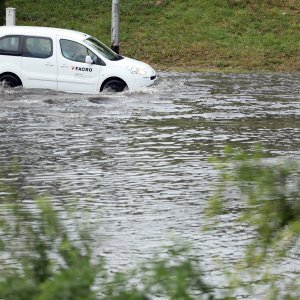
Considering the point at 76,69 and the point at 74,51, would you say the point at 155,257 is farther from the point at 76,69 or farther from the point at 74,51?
the point at 74,51

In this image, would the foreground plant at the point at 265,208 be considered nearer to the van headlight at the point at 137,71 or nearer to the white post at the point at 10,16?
the van headlight at the point at 137,71

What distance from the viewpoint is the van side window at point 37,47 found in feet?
75.2

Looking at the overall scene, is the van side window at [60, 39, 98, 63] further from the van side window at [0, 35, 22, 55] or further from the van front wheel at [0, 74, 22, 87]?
the van front wheel at [0, 74, 22, 87]

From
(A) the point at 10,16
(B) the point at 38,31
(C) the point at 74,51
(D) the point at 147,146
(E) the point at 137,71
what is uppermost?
(A) the point at 10,16

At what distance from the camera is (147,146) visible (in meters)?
15.2

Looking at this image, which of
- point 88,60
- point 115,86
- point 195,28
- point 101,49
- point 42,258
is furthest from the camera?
point 195,28

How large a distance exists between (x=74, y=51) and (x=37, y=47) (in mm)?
878

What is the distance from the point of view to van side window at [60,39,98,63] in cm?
2281

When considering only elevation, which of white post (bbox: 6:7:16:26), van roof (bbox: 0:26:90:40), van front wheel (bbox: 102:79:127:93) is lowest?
van front wheel (bbox: 102:79:127:93)

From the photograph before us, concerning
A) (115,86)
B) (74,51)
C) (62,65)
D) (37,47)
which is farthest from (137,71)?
(37,47)

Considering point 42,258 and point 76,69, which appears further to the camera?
point 76,69

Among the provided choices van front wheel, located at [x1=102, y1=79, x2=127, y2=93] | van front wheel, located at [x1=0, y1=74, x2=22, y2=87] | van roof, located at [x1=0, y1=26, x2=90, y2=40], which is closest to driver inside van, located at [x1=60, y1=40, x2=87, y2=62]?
van roof, located at [x1=0, y1=26, x2=90, y2=40]

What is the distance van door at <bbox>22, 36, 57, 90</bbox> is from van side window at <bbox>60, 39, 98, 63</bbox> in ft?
0.76

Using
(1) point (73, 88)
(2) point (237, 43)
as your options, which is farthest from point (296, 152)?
(2) point (237, 43)
